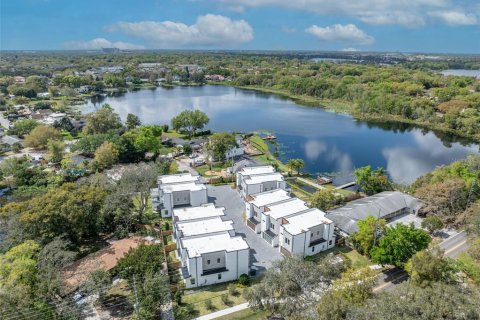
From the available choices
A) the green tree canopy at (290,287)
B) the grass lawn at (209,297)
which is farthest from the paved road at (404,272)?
the grass lawn at (209,297)


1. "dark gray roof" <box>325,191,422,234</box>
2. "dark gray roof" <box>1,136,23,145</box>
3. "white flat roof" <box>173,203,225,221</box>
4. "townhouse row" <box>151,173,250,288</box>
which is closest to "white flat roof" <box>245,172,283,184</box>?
"white flat roof" <box>173,203,225,221</box>

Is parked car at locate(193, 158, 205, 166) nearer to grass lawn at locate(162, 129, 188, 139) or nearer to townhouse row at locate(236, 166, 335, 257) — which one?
grass lawn at locate(162, 129, 188, 139)

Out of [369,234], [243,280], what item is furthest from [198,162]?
[369,234]

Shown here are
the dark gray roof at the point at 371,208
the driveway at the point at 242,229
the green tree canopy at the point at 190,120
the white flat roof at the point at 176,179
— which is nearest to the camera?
the driveway at the point at 242,229

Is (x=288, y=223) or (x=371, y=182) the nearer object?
(x=288, y=223)

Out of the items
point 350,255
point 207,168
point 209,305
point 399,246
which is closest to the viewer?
point 209,305

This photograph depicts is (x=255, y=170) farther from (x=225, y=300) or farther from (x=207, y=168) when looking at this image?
(x=225, y=300)

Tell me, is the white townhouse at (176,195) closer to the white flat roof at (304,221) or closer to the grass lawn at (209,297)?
the white flat roof at (304,221)

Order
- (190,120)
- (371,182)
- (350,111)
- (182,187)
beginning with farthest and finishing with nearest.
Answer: (350,111), (190,120), (371,182), (182,187)
